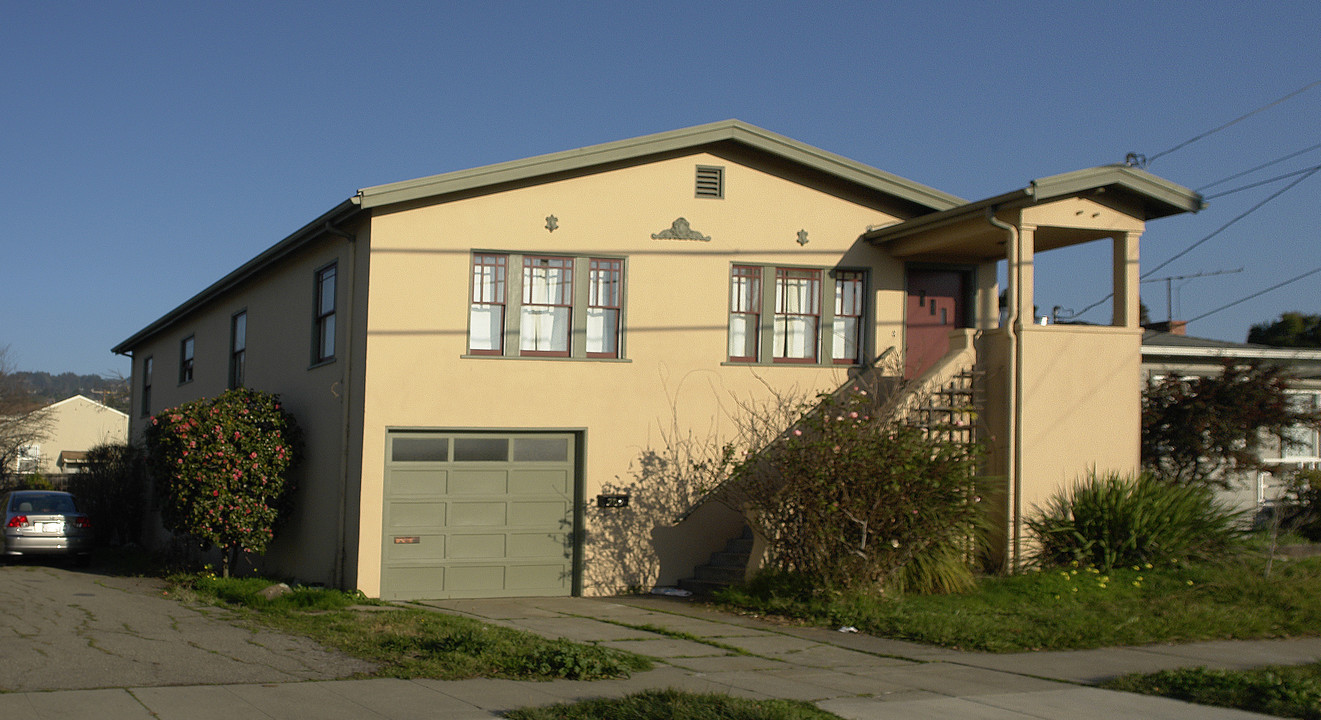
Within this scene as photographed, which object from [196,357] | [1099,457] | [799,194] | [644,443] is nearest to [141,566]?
[196,357]

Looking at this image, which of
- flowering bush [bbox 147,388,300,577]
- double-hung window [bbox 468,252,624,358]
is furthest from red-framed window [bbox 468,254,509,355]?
flowering bush [bbox 147,388,300,577]

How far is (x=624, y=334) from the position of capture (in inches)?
A: 606

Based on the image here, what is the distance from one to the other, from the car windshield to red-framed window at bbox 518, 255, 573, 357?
1137 cm

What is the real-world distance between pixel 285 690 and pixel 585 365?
7.65m

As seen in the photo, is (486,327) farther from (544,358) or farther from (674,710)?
(674,710)

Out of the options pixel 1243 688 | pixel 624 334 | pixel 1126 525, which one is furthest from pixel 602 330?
pixel 1243 688

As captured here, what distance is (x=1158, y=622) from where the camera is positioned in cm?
1147

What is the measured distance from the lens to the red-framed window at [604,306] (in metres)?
15.4

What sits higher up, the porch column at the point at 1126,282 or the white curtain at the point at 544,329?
the porch column at the point at 1126,282

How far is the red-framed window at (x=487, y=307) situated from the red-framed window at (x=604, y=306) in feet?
3.73

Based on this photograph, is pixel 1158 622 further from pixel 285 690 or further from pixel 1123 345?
pixel 285 690

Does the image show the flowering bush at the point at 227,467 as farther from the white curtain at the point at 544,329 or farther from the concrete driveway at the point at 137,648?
the white curtain at the point at 544,329

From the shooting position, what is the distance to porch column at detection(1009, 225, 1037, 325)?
554 inches

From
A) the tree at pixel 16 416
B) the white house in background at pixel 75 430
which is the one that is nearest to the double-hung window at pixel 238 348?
the tree at pixel 16 416
